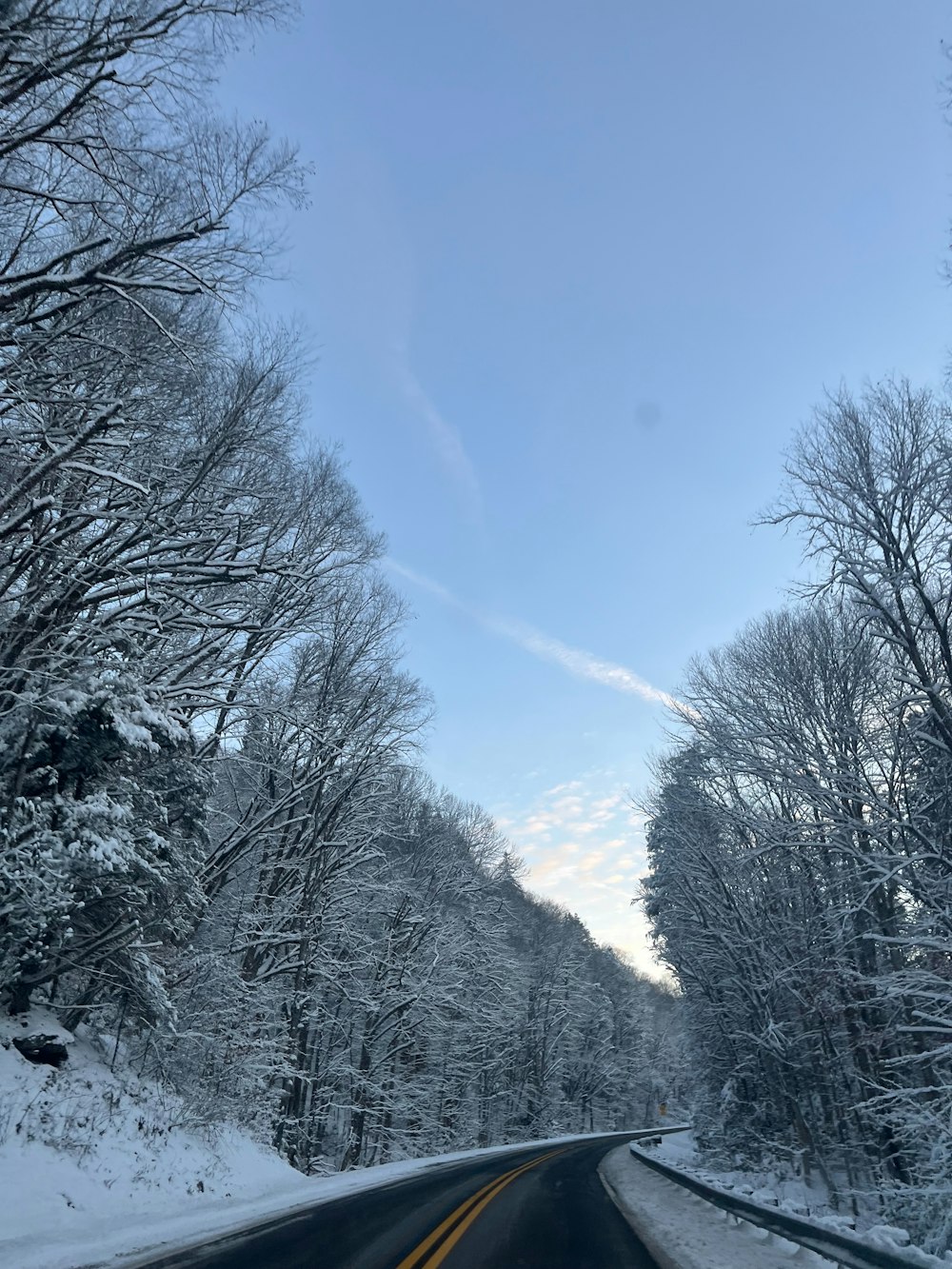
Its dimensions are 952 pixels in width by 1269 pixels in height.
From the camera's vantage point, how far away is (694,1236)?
8062 millimetres

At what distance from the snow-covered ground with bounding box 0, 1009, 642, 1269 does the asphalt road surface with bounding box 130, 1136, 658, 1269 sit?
62 cm

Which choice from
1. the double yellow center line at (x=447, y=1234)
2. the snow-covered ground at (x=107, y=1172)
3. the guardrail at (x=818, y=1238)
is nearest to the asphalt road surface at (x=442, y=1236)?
the double yellow center line at (x=447, y=1234)

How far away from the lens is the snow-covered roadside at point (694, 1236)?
21.6 feet

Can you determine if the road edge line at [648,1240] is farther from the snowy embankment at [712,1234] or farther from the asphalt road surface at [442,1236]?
the asphalt road surface at [442,1236]

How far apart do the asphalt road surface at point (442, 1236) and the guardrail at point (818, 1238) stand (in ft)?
4.12

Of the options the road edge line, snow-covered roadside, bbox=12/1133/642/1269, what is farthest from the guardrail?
snow-covered roadside, bbox=12/1133/642/1269

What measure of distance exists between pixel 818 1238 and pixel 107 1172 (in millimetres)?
7695

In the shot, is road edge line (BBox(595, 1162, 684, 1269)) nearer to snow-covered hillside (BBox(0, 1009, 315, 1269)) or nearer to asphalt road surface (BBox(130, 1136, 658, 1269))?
asphalt road surface (BBox(130, 1136, 658, 1269))

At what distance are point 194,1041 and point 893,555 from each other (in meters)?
15.6

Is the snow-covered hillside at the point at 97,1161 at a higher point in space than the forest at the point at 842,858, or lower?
lower

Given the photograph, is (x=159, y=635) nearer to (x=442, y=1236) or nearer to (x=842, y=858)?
(x=442, y=1236)

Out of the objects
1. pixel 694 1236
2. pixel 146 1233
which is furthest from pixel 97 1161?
pixel 694 1236

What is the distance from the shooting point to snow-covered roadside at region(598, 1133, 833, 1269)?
21.6 feet

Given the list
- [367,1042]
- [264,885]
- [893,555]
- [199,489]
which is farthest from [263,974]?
[893,555]
